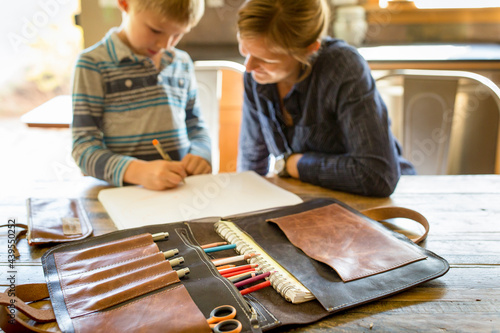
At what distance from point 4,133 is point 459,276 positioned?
9.80 feet

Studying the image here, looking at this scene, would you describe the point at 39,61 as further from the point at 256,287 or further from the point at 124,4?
the point at 256,287

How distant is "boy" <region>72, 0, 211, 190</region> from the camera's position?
43.4 inches

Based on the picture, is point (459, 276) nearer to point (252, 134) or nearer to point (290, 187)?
point (290, 187)

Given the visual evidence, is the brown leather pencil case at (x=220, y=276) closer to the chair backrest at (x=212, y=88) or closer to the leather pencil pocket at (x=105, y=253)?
the leather pencil pocket at (x=105, y=253)

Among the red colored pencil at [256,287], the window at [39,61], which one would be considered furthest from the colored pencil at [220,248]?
the window at [39,61]

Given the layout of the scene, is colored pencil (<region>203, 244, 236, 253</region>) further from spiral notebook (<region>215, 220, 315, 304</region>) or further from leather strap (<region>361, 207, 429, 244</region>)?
leather strap (<region>361, 207, 429, 244</region>)

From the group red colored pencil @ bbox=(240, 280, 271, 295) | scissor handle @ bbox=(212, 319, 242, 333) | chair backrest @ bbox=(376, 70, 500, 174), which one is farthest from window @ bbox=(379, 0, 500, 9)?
scissor handle @ bbox=(212, 319, 242, 333)

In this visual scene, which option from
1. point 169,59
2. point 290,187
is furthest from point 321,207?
point 169,59

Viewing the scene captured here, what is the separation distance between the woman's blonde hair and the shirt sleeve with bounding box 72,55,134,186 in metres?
0.43

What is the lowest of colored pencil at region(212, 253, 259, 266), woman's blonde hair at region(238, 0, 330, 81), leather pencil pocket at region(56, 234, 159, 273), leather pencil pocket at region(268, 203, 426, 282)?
colored pencil at region(212, 253, 259, 266)

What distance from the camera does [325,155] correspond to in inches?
46.6

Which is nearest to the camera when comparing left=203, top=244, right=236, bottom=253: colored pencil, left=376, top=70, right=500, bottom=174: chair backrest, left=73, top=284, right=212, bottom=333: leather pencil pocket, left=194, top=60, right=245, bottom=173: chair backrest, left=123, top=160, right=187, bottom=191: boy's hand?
left=73, top=284, right=212, bottom=333: leather pencil pocket

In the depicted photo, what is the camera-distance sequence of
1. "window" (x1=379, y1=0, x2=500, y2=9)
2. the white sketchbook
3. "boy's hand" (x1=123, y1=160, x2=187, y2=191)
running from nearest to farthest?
1. the white sketchbook
2. "boy's hand" (x1=123, y1=160, x2=187, y2=191)
3. "window" (x1=379, y1=0, x2=500, y2=9)

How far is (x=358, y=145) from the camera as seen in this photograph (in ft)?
3.66
